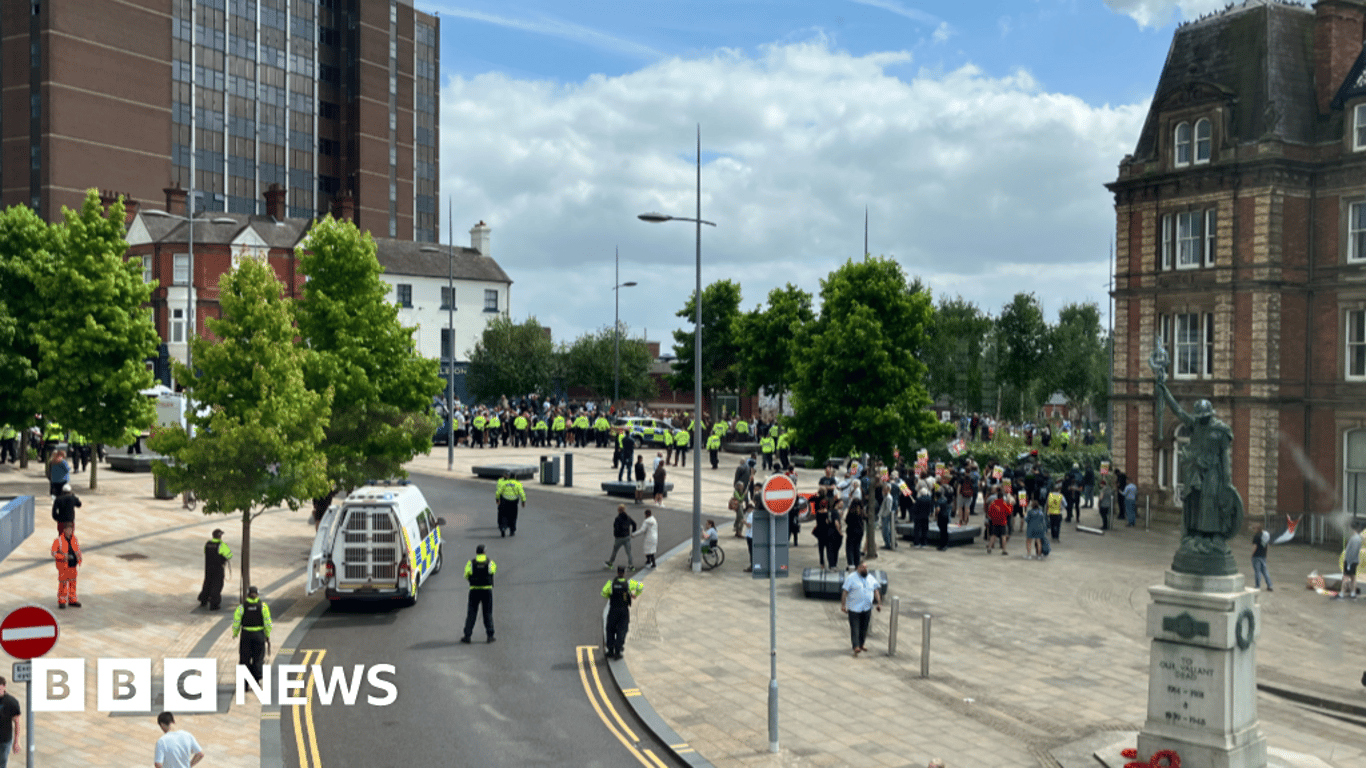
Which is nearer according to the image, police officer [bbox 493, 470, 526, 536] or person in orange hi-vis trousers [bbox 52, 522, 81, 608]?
A: person in orange hi-vis trousers [bbox 52, 522, 81, 608]

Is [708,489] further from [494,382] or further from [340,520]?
[494,382]

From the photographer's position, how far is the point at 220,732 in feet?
47.0

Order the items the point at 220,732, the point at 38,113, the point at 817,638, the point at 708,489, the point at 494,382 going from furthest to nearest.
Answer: the point at 38,113 → the point at 494,382 → the point at 708,489 → the point at 817,638 → the point at 220,732

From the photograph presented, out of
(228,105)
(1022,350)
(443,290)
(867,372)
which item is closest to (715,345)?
(443,290)

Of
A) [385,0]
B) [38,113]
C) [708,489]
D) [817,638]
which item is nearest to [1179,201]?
[708,489]

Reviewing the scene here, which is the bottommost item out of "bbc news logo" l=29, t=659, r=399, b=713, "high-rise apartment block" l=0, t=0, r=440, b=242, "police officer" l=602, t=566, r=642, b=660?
"bbc news logo" l=29, t=659, r=399, b=713

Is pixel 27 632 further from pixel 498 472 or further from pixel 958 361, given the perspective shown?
pixel 958 361

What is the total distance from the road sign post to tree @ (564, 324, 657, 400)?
205ft

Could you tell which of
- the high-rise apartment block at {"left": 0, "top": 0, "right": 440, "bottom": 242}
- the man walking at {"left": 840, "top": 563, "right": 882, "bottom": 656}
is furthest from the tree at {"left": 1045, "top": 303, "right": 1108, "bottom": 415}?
the man walking at {"left": 840, "top": 563, "right": 882, "bottom": 656}

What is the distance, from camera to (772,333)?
57.8 meters

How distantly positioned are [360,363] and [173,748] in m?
19.0

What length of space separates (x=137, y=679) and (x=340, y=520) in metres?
4.95

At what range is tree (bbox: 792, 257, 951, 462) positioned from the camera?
28203 millimetres

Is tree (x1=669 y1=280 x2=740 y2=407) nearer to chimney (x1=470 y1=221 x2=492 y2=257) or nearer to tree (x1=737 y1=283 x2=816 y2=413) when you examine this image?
tree (x1=737 y1=283 x2=816 y2=413)
